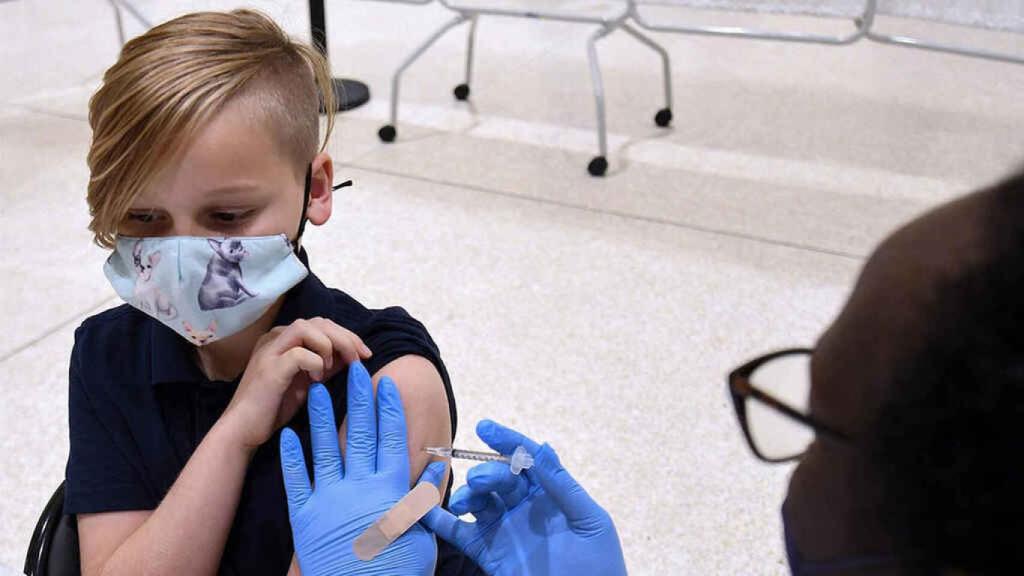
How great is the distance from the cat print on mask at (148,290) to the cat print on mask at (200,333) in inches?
0.7

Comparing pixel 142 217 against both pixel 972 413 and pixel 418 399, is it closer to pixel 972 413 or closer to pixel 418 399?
pixel 418 399

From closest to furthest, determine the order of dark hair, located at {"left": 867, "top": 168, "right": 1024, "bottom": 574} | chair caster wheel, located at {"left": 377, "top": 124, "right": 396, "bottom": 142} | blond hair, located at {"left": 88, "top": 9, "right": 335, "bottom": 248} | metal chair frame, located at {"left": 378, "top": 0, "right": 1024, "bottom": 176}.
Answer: dark hair, located at {"left": 867, "top": 168, "right": 1024, "bottom": 574}
blond hair, located at {"left": 88, "top": 9, "right": 335, "bottom": 248}
metal chair frame, located at {"left": 378, "top": 0, "right": 1024, "bottom": 176}
chair caster wheel, located at {"left": 377, "top": 124, "right": 396, "bottom": 142}

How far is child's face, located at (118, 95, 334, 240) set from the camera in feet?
2.73

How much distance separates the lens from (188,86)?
0.83m

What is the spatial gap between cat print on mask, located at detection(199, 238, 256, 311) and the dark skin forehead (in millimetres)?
573

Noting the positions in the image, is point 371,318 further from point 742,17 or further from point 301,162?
point 742,17

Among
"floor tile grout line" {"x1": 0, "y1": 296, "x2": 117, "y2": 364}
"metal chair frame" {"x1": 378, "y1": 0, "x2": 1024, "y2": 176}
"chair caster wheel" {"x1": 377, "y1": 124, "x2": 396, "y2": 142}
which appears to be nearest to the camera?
"floor tile grout line" {"x1": 0, "y1": 296, "x2": 117, "y2": 364}

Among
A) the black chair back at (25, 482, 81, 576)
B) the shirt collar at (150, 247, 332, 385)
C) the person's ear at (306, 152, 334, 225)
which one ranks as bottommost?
the black chair back at (25, 482, 81, 576)

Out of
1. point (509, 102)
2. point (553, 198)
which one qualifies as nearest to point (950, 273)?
point (553, 198)

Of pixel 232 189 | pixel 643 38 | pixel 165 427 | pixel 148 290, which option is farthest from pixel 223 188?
pixel 643 38

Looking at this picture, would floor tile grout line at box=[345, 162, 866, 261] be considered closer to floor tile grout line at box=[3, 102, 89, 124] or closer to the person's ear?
floor tile grout line at box=[3, 102, 89, 124]

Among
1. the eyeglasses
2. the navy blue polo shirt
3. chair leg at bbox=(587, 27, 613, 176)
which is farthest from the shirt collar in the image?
chair leg at bbox=(587, 27, 613, 176)

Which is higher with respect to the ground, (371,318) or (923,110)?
(371,318)

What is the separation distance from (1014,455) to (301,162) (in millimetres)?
718
